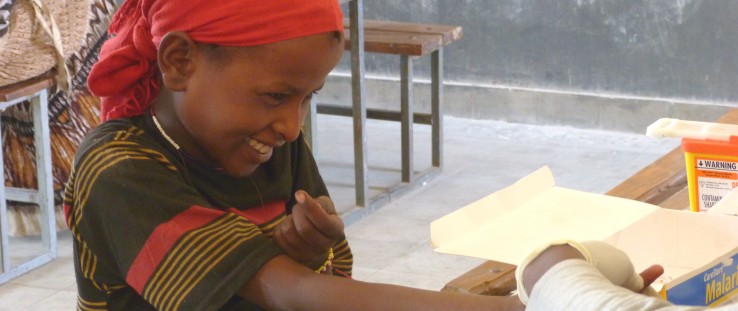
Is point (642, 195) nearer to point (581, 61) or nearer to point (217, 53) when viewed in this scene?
point (217, 53)

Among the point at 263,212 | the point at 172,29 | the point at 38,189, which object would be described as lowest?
the point at 38,189

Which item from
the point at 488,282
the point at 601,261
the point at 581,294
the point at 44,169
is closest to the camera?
the point at 581,294

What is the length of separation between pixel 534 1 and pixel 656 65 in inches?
24.8

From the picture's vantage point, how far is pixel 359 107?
416 centimetres

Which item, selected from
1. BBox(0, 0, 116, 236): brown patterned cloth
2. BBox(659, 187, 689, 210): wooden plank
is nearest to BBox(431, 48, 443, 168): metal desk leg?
BBox(0, 0, 116, 236): brown patterned cloth

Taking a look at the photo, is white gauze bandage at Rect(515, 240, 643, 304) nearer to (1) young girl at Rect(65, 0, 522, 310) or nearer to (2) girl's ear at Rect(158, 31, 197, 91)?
(1) young girl at Rect(65, 0, 522, 310)

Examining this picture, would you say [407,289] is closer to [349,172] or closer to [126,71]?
[126,71]

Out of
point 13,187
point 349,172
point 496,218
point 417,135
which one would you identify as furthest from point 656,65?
point 496,218

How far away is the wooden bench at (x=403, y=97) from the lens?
416 centimetres

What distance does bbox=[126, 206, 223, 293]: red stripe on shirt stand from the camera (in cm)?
124

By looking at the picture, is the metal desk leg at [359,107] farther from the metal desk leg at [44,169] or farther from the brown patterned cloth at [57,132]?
the metal desk leg at [44,169]

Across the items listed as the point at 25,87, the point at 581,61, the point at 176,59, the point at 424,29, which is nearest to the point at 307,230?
the point at 176,59

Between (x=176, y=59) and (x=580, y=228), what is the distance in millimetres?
596

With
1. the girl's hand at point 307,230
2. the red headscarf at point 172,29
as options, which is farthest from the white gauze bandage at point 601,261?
the red headscarf at point 172,29
